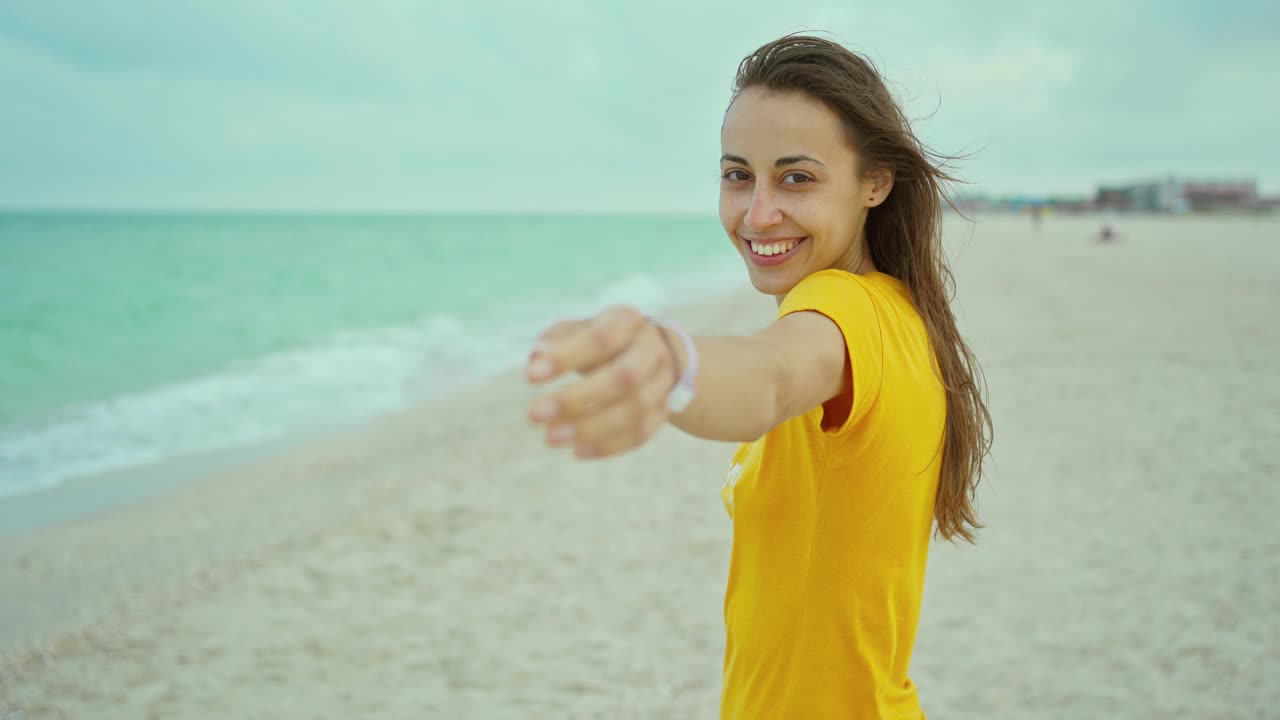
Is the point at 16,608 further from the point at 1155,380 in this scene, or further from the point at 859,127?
the point at 1155,380

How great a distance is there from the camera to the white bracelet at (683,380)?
854 millimetres

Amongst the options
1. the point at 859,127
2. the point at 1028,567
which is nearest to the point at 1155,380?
the point at 1028,567

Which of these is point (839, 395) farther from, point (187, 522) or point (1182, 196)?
point (1182, 196)

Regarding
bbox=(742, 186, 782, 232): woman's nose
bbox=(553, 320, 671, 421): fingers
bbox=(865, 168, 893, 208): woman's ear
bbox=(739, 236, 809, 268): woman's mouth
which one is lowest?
bbox=(553, 320, 671, 421): fingers

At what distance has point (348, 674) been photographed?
4.22 metres

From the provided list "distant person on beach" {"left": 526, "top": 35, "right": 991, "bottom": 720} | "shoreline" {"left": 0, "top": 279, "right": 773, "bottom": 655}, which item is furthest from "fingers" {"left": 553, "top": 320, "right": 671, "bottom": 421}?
"shoreline" {"left": 0, "top": 279, "right": 773, "bottom": 655}

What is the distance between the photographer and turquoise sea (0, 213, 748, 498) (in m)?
9.98

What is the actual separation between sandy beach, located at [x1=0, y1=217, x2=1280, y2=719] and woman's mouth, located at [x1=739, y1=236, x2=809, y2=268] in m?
1.23

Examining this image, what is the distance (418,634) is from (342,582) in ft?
3.17

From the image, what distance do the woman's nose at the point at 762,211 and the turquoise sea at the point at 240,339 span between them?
8829 millimetres

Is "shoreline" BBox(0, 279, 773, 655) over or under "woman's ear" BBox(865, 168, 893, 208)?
under

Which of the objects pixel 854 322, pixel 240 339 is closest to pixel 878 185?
pixel 854 322

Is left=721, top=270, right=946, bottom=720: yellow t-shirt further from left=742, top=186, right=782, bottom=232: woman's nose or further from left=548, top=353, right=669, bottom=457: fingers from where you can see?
left=548, top=353, right=669, bottom=457: fingers

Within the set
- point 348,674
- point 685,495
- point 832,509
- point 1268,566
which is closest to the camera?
point 832,509
